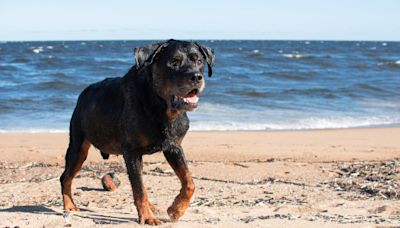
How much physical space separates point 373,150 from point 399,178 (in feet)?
8.86

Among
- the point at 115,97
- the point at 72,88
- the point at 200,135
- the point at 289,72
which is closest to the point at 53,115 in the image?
the point at 200,135

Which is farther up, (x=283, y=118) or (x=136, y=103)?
(x=136, y=103)

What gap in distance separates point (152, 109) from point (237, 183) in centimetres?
329

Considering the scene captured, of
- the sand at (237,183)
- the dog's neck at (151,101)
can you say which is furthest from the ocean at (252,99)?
the dog's neck at (151,101)

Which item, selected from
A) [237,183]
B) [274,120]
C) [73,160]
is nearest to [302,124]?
[274,120]

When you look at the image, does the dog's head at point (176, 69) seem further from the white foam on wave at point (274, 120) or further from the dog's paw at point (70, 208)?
the white foam on wave at point (274, 120)

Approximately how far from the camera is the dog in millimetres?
5043

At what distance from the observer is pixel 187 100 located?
4.99 m

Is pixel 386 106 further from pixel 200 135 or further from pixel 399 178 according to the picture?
pixel 399 178

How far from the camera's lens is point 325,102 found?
20047mm

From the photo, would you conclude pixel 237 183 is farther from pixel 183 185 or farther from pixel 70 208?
pixel 183 185

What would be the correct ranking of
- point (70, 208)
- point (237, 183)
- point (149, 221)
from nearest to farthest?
point (149, 221)
point (70, 208)
point (237, 183)

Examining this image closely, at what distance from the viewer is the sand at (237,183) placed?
5.85m

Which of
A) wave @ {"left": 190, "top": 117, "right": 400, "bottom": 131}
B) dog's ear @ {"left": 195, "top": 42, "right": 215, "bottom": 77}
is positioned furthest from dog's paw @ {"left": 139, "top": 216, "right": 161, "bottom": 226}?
wave @ {"left": 190, "top": 117, "right": 400, "bottom": 131}
